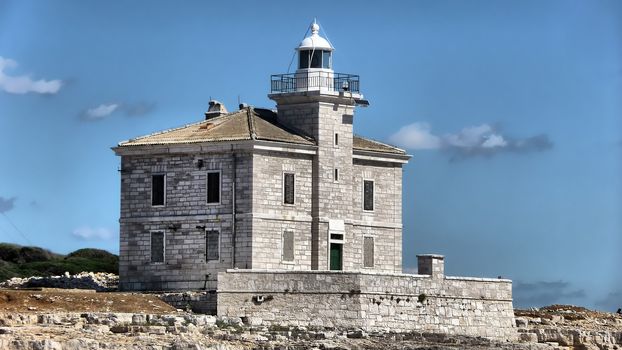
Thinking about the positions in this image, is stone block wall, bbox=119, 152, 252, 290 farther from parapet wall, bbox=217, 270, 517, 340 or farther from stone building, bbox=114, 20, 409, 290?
parapet wall, bbox=217, 270, 517, 340

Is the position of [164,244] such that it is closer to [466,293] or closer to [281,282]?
[281,282]

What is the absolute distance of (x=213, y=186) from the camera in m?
57.6

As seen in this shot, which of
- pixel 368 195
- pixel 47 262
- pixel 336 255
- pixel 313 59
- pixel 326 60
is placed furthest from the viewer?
pixel 47 262

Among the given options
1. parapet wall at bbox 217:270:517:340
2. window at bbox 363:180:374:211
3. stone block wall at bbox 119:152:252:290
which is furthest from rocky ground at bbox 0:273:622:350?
window at bbox 363:180:374:211

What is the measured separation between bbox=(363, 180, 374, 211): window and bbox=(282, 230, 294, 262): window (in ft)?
12.6

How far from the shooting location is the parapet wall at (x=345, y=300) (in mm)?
54781

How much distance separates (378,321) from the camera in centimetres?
5572

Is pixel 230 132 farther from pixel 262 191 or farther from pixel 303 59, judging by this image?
pixel 303 59

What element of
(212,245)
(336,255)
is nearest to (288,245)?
(336,255)

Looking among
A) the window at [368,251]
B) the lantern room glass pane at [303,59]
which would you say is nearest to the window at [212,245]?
the window at [368,251]

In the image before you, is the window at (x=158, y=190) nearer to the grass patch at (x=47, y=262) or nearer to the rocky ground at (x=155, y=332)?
the rocky ground at (x=155, y=332)

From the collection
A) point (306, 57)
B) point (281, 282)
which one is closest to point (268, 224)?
point (281, 282)

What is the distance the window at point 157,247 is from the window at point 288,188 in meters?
4.12

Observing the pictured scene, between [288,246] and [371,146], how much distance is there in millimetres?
5726
